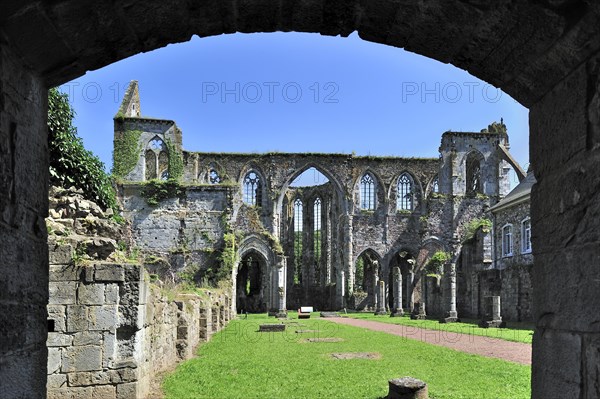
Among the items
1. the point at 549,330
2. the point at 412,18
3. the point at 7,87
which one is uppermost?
the point at 412,18

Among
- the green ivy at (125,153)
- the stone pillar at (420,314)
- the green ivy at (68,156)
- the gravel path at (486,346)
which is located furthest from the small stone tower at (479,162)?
the green ivy at (68,156)

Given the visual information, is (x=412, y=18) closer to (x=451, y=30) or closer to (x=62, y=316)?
(x=451, y=30)

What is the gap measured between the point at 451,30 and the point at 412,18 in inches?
9.1

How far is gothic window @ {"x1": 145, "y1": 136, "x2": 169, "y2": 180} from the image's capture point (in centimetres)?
3688

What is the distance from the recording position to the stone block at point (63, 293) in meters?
7.30

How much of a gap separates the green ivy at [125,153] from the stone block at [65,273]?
2948cm

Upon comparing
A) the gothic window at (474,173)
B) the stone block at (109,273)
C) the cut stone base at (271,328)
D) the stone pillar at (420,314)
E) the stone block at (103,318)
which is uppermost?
the gothic window at (474,173)

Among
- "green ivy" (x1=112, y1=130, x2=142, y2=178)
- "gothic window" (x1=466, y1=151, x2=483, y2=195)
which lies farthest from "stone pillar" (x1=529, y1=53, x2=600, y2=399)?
"gothic window" (x1=466, y1=151, x2=483, y2=195)

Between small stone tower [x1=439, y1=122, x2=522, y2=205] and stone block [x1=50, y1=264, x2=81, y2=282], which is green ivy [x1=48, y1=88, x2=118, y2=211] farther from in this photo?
small stone tower [x1=439, y1=122, x2=522, y2=205]

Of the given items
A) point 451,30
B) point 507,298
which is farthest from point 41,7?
point 507,298

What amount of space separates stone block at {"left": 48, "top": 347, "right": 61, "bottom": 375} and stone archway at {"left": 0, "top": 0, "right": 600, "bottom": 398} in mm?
4527

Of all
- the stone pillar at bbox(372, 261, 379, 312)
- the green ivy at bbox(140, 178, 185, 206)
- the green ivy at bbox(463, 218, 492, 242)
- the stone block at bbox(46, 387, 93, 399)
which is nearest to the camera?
the stone block at bbox(46, 387, 93, 399)

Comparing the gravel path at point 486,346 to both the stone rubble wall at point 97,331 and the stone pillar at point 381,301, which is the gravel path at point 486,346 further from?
the stone pillar at point 381,301

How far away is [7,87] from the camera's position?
8.71 feet
